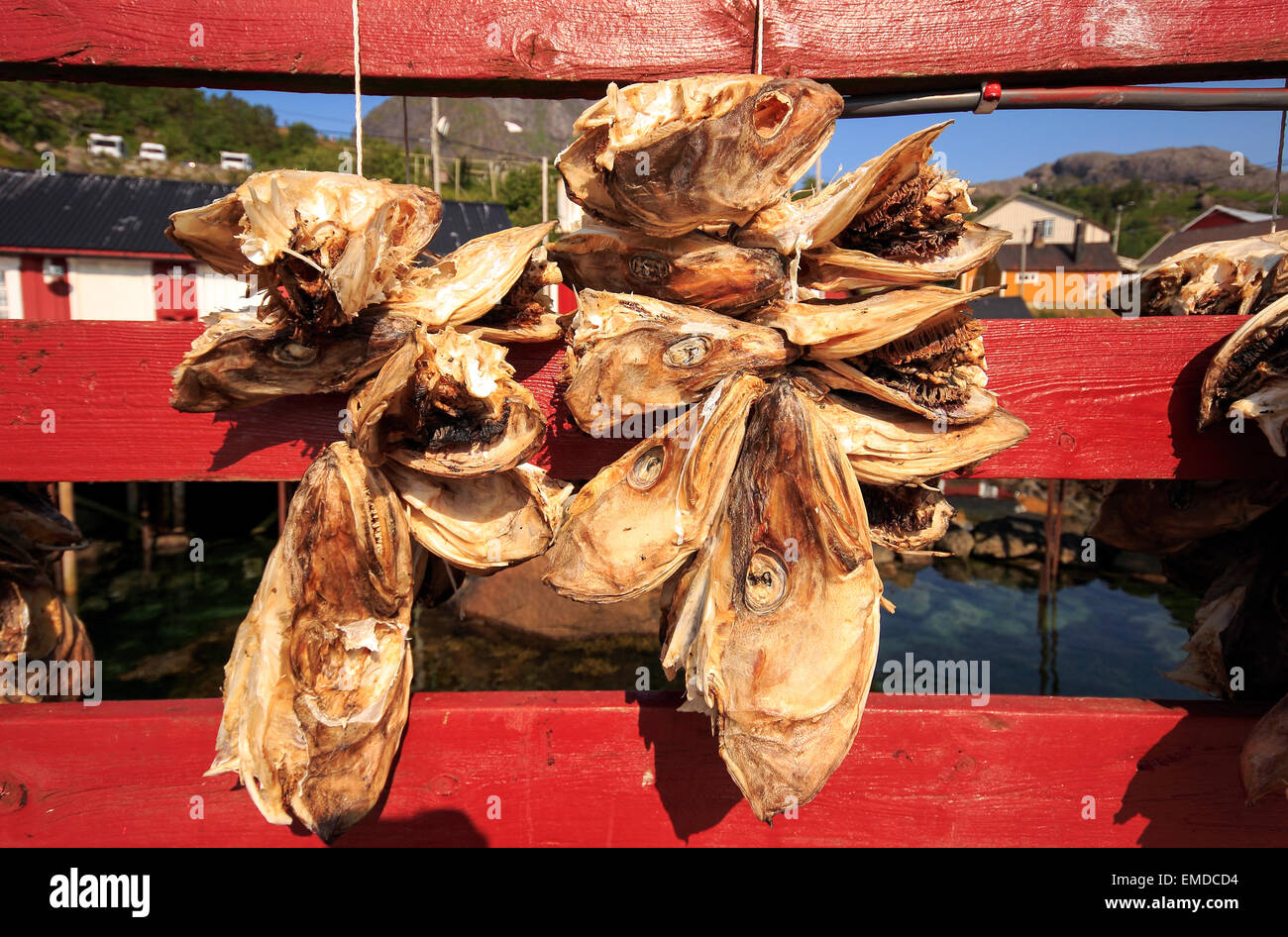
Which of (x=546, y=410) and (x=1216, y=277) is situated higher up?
(x=1216, y=277)

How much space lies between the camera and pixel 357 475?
129 centimetres

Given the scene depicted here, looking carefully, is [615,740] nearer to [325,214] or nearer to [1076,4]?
[325,214]

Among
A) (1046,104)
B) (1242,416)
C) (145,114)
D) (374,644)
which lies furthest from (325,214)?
(145,114)

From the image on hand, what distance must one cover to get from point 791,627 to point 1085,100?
1284 mm

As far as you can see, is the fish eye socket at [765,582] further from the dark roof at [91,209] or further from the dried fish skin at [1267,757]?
the dark roof at [91,209]

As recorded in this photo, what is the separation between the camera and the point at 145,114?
4541 centimetres

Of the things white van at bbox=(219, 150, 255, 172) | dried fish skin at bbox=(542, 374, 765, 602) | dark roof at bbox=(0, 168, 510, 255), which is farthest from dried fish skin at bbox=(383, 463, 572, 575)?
white van at bbox=(219, 150, 255, 172)

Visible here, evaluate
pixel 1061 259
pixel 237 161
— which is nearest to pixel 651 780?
pixel 237 161

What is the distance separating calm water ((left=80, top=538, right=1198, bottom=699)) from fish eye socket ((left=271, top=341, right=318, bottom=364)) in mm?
8769

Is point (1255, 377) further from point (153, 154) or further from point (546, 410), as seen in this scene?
point (153, 154)

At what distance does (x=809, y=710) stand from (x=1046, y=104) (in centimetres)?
137

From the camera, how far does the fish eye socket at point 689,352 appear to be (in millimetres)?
1270

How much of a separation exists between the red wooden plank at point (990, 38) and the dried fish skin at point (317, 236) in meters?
0.83

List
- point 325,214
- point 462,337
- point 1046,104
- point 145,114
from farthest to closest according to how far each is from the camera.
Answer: point 145,114, point 1046,104, point 462,337, point 325,214
